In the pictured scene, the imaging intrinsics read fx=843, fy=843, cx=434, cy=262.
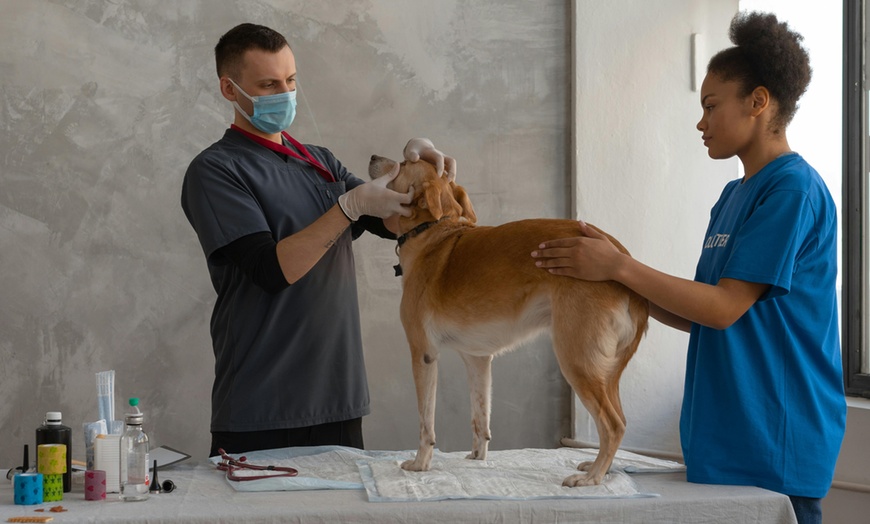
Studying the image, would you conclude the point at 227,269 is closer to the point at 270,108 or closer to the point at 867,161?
the point at 270,108

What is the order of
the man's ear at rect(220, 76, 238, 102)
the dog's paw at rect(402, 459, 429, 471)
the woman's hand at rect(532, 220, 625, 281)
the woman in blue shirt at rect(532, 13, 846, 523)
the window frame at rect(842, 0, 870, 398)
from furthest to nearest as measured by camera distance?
1. the window frame at rect(842, 0, 870, 398)
2. the man's ear at rect(220, 76, 238, 102)
3. the dog's paw at rect(402, 459, 429, 471)
4. the woman's hand at rect(532, 220, 625, 281)
5. the woman in blue shirt at rect(532, 13, 846, 523)

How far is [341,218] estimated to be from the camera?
228 centimetres

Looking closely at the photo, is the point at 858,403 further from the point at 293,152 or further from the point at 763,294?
the point at 293,152

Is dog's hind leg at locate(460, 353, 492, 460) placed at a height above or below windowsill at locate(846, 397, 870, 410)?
above

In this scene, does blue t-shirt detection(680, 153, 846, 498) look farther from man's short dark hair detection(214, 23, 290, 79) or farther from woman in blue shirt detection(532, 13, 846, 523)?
man's short dark hair detection(214, 23, 290, 79)

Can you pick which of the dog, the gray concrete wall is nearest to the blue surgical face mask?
the dog

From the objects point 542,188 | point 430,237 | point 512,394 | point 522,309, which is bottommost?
point 512,394

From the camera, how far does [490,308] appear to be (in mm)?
2193

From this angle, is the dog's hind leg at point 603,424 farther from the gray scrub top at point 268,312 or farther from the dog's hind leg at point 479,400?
the gray scrub top at point 268,312

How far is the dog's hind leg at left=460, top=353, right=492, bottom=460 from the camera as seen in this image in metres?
2.33

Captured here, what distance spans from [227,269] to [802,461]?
1568mm

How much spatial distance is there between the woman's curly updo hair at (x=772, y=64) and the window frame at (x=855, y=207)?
6.41 ft

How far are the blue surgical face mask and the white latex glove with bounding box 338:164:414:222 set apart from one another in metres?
0.39

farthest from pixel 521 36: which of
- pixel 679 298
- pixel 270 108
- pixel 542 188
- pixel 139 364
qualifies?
pixel 679 298
